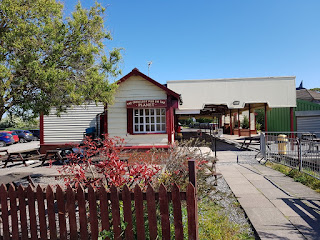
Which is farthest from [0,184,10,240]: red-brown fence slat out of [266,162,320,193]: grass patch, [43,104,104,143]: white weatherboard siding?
[43,104,104,143]: white weatherboard siding

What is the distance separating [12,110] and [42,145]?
7958 mm

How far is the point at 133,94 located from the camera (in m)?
10.9

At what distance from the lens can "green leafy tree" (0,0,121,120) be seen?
219 inches

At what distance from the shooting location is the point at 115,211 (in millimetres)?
2807

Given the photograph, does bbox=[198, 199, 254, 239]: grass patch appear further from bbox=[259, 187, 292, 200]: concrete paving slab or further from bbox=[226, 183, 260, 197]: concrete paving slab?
bbox=[259, 187, 292, 200]: concrete paving slab

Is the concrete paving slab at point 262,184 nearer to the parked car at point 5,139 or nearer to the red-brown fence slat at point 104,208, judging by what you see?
the red-brown fence slat at point 104,208

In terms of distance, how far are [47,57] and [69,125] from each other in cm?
846

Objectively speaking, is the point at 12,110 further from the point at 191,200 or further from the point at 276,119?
the point at 276,119

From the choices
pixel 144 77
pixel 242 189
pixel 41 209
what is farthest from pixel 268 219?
pixel 144 77

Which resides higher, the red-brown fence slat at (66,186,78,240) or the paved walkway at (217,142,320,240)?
the red-brown fence slat at (66,186,78,240)

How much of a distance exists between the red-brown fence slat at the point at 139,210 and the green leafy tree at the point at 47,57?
4236 millimetres

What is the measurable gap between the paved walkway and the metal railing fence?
74 cm

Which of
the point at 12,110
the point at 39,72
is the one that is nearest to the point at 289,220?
the point at 39,72

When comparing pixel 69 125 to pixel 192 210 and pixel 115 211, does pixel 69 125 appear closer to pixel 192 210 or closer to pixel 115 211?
pixel 115 211
